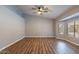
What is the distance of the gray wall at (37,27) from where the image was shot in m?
11.4

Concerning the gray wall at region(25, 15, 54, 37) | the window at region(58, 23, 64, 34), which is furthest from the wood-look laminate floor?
the gray wall at region(25, 15, 54, 37)

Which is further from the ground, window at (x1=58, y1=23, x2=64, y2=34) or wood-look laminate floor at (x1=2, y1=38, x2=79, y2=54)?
window at (x1=58, y1=23, x2=64, y2=34)

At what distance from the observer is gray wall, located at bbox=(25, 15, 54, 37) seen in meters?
11.4

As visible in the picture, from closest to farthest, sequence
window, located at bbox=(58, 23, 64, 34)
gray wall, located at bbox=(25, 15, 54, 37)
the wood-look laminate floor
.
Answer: the wood-look laminate floor < window, located at bbox=(58, 23, 64, 34) < gray wall, located at bbox=(25, 15, 54, 37)

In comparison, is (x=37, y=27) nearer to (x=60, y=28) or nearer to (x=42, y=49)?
(x=60, y=28)

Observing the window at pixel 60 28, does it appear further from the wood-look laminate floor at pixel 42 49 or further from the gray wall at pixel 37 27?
the wood-look laminate floor at pixel 42 49

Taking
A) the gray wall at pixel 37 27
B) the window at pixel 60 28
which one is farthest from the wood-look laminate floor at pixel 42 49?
the gray wall at pixel 37 27

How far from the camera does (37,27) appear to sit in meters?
11.5

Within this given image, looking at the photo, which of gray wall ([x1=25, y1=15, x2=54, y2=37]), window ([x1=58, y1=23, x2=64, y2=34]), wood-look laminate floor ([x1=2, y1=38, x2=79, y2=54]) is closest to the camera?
wood-look laminate floor ([x1=2, y1=38, x2=79, y2=54])

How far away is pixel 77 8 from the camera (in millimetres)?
4926

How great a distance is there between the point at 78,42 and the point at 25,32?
6490mm

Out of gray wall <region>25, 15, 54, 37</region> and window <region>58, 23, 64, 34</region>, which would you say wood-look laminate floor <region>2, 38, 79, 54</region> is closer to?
window <region>58, 23, 64, 34</region>

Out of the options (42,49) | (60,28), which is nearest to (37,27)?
(60,28)
